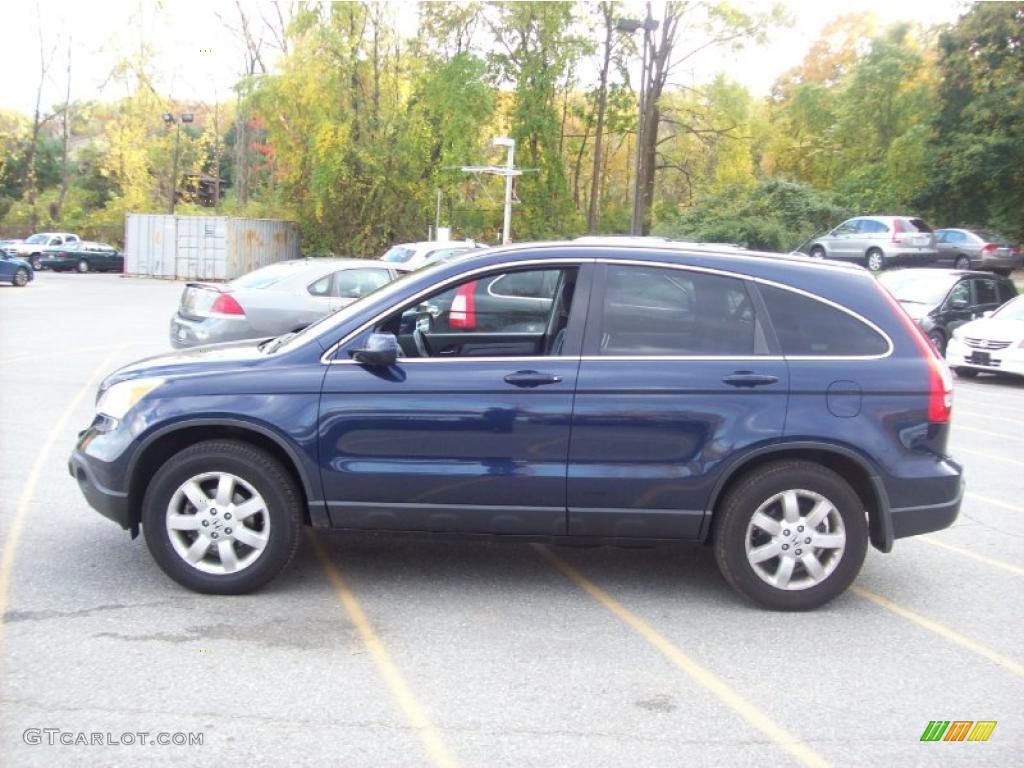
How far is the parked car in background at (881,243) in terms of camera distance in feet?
96.1

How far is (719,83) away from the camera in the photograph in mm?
39000

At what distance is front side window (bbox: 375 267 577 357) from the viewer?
201 inches

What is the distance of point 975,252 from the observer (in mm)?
29969

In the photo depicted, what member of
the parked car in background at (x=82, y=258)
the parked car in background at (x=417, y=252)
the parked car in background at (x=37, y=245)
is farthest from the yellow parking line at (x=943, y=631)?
the parked car in background at (x=37, y=245)

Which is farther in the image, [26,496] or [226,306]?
[226,306]

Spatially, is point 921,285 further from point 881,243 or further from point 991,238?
point 991,238

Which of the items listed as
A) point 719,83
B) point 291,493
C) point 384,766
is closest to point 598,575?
point 291,493

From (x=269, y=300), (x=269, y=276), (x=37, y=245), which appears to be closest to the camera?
(x=269, y=300)

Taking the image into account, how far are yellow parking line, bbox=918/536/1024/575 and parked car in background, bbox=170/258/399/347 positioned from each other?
20.8 feet

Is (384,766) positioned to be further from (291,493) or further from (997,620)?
(997,620)

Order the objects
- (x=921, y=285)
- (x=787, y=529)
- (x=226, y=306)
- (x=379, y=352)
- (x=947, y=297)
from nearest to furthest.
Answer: (x=379, y=352) < (x=787, y=529) < (x=226, y=306) < (x=947, y=297) < (x=921, y=285)

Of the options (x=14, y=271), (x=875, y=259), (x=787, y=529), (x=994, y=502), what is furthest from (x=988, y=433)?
(x=14, y=271)

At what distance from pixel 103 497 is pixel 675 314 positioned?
118 inches

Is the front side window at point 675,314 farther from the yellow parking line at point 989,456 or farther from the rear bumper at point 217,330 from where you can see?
the rear bumper at point 217,330
